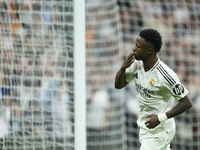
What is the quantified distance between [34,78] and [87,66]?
1.14 m

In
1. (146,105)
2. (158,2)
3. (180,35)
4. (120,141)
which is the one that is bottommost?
(120,141)

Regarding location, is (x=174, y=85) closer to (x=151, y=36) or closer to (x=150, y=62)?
(x=150, y=62)

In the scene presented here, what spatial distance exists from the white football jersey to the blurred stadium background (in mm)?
1349

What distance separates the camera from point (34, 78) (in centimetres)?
516

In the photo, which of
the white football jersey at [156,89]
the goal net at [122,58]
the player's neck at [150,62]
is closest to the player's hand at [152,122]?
the white football jersey at [156,89]

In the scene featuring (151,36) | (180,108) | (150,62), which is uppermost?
(151,36)

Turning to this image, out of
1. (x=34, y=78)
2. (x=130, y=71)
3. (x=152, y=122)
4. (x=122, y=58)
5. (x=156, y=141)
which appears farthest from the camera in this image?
(x=122, y=58)

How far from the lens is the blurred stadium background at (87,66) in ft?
16.3

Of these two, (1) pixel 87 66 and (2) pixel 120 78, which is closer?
(2) pixel 120 78

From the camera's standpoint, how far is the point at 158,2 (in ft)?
20.8

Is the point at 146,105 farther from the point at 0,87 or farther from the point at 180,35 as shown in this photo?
the point at 180,35

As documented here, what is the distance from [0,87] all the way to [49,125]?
2.65 ft

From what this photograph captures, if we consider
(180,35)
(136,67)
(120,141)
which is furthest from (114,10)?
(136,67)

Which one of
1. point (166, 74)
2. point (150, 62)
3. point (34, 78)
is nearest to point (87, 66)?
point (34, 78)
